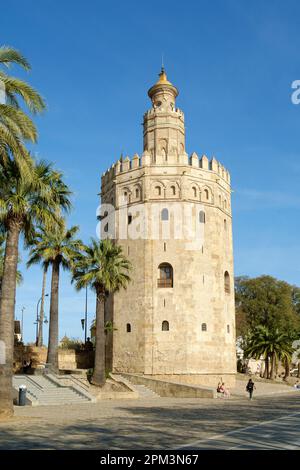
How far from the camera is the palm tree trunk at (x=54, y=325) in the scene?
32.2 m

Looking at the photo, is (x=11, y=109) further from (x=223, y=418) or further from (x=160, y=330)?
(x=160, y=330)

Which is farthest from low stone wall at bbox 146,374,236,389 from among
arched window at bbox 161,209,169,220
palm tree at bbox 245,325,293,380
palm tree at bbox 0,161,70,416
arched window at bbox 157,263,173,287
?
palm tree at bbox 0,161,70,416

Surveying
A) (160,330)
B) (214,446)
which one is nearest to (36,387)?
(160,330)

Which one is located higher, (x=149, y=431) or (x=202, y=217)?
(x=202, y=217)

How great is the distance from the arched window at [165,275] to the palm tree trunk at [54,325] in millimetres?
8726

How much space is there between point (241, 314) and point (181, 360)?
2761cm

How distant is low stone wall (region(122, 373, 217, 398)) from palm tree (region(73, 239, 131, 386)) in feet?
13.8

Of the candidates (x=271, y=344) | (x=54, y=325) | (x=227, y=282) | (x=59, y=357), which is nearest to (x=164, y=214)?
(x=227, y=282)

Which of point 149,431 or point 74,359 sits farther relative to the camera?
point 74,359

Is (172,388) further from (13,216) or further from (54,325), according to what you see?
(13,216)

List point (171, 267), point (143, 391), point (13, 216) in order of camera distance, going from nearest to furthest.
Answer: point (13, 216)
point (143, 391)
point (171, 267)

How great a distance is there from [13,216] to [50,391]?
12.5 metres

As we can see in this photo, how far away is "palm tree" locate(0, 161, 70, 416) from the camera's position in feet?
57.1

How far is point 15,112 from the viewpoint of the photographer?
16609 mm
